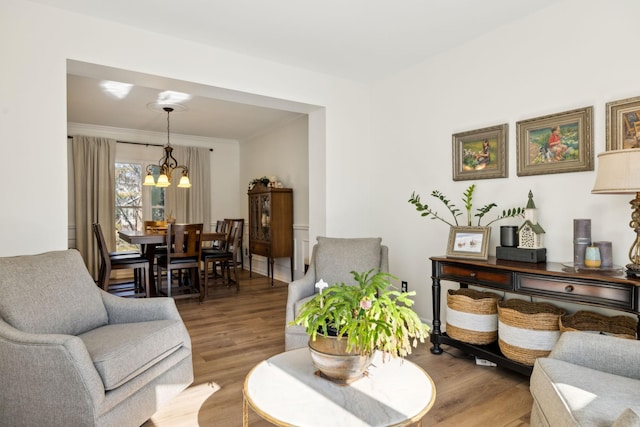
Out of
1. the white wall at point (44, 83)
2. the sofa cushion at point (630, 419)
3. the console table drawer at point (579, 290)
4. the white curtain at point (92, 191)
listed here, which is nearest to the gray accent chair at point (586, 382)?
the sofa cushion at point (630, 419)

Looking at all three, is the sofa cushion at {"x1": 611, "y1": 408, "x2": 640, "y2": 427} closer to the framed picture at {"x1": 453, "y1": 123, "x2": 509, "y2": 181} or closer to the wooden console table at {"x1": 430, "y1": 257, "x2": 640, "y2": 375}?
the wooden console table at {"x1": 430, "y1": 257, "x2": 640, "y2": 375}

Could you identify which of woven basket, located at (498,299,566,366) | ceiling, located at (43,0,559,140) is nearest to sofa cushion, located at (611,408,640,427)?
woven basket, located at (498,299,566,366)

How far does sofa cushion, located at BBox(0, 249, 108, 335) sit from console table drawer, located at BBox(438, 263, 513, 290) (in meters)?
2.35

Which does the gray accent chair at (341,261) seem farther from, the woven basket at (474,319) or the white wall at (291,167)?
the white wall at (291,167)

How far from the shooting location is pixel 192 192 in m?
6.86

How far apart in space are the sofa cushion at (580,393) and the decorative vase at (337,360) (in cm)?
67

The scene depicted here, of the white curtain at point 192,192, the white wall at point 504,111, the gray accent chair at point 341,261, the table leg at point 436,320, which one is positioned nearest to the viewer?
the white wall at point 504,111

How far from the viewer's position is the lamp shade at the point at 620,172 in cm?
193

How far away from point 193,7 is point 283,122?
3.24 m

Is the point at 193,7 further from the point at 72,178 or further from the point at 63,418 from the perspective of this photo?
the point at 72,178

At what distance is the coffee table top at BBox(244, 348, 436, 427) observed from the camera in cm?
131

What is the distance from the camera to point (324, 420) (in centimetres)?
130

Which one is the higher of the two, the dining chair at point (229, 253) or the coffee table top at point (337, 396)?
the dining chair at point (229, 253)

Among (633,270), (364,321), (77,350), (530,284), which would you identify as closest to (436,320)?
(530,284)
